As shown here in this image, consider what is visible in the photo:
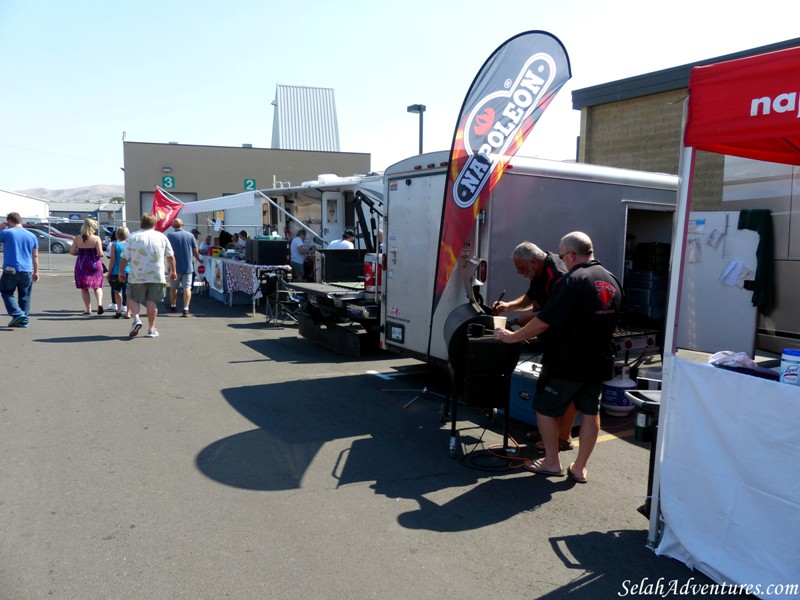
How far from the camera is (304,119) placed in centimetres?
3522

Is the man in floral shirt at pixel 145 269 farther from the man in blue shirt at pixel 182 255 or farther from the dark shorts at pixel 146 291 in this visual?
the man in blue shirt at pixel 182 255

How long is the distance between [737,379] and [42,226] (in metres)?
45.8

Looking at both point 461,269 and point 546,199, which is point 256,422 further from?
point 546,199

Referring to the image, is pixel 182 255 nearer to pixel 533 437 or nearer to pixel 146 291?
pixel 146 291

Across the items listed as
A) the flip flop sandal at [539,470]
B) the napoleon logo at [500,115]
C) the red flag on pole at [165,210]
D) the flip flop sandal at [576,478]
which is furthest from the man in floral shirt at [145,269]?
the flip flop sandal at [576,478]

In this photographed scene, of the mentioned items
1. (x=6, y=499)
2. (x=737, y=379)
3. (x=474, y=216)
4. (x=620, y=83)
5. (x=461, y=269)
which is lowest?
(x=6, y=499)

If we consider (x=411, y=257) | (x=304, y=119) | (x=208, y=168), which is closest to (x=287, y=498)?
(x=411, y=257)

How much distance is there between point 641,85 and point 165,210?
37.0 ft

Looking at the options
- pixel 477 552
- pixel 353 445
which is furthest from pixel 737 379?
pixel 353 445

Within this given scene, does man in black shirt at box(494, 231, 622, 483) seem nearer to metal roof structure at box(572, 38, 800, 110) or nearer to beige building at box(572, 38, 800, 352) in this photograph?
beige building at box(572, 38, 800, 352)

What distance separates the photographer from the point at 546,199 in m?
6.44

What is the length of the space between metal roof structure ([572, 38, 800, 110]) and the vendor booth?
30.5 ft

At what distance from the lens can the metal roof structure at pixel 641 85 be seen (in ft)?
38.8

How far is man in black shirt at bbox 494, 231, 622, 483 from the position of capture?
420 centimetres
